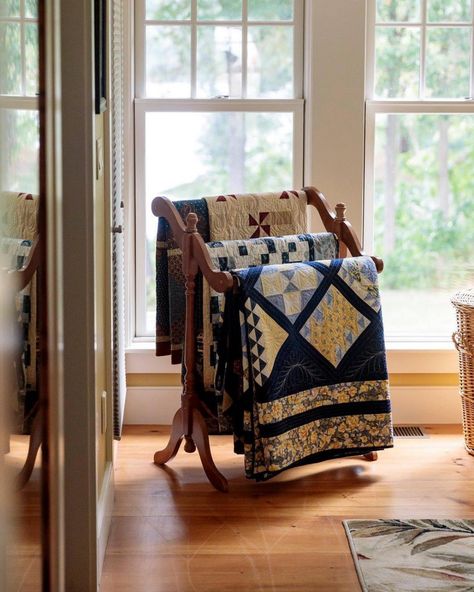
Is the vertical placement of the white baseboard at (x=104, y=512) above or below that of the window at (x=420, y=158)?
below

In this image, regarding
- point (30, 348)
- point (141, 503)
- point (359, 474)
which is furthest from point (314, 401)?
point (30, 348)

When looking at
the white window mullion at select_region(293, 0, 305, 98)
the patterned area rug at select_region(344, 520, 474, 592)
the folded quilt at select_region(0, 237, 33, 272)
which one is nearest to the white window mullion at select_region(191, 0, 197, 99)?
the white window mullion at select_region(293, 0, 305, 98)

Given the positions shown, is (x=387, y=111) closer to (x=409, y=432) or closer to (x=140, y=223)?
(x=140, y=223)

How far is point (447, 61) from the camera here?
4148mm

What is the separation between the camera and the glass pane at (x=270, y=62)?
13.5 ft

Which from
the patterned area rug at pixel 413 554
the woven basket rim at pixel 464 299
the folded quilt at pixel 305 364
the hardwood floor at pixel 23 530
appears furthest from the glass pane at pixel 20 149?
the woven basket rim at pixel 464 299

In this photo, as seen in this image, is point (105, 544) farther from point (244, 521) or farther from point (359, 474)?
point (359, 474)

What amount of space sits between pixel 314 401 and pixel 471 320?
0.73m

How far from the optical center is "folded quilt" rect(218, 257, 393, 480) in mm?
3293

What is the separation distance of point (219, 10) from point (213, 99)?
35 centimetres

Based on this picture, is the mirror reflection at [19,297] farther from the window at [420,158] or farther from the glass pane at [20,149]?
the window at [420,158]

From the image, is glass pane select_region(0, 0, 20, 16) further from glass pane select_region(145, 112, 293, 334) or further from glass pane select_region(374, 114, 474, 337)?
glass pane select_region(374, 114, 474, 337)

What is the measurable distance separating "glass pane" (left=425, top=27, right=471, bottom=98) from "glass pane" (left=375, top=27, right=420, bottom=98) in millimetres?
55

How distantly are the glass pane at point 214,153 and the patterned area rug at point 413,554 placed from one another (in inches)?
62.8
